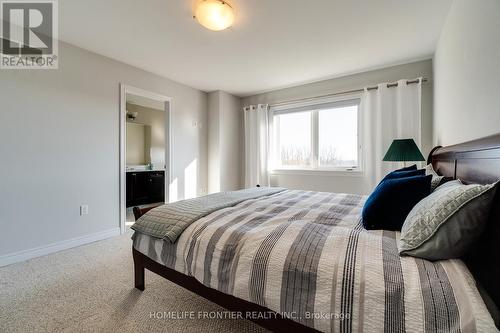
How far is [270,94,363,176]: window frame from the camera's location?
11.5ft

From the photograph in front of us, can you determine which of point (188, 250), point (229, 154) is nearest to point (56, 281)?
point (188, 250)

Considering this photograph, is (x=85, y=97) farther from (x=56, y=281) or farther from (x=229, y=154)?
(x=229, y=154)

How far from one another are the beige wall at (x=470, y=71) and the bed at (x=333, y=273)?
0.24 meters

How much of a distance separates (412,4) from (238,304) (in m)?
2.79

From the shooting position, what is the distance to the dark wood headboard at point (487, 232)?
28.5 inches

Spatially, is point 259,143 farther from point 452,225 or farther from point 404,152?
point 452,225

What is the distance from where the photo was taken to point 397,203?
1.22 metres

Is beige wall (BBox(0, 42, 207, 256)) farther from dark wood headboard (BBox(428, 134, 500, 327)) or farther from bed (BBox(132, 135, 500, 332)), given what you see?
dark wood headboard (BBox(428, 134, 500, 327))

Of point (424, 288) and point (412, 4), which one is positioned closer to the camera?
point (424, 288)

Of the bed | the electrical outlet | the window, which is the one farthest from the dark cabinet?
the bed

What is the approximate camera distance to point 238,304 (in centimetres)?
115

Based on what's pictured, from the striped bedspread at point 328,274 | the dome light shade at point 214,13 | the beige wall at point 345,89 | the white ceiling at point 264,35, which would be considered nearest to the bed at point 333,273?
the striped bedspread at point 328,274

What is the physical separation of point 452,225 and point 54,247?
3.52 meters

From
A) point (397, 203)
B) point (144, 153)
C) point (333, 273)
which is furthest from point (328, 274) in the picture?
point (144, 153)
